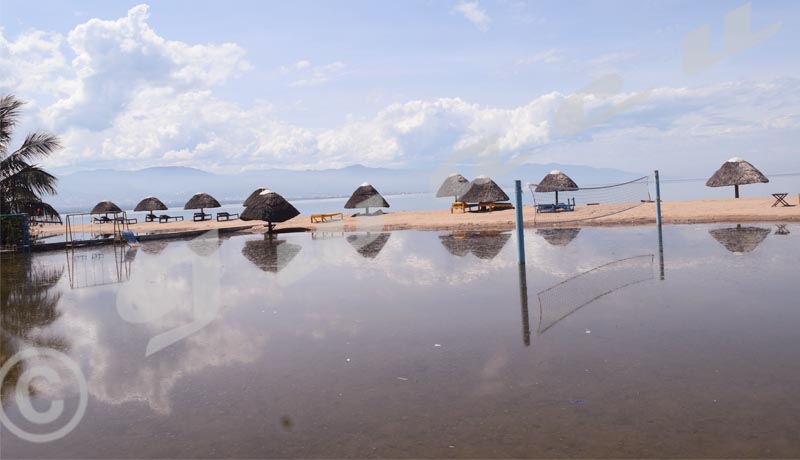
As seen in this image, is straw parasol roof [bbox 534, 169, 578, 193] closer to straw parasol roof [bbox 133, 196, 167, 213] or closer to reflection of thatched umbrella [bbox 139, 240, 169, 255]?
reflection of thatched umbrella [bbox 139, 240, 169, 255]

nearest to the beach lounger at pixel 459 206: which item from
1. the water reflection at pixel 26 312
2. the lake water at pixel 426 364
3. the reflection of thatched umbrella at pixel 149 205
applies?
the lake water at pixel 426 364

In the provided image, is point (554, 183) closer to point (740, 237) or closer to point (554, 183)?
point (554, 183)

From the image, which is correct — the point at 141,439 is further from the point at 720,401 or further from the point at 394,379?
the point at 720,401

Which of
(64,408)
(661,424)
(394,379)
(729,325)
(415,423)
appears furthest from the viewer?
(729,325)

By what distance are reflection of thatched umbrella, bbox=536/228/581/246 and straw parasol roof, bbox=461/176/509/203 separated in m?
10.1

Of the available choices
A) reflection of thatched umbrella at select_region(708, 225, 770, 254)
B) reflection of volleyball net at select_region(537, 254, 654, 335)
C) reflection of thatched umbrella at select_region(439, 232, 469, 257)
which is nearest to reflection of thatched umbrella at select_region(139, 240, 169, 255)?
reflection of thatched umbrella at select_region(439, 232, 469, 257)

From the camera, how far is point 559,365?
495 cm

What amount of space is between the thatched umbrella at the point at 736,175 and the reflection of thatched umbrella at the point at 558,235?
15.1m

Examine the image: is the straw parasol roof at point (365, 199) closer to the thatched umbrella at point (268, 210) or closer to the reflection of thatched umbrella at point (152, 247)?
the thatched umbrella at point (268, 210)

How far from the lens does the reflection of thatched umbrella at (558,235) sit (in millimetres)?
15988

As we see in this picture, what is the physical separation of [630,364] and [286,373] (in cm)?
326

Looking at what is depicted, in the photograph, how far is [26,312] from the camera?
29.0 ft

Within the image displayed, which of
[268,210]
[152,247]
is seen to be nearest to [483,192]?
[268,210]

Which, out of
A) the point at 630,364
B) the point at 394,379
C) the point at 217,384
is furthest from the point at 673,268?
the point at 217,384
